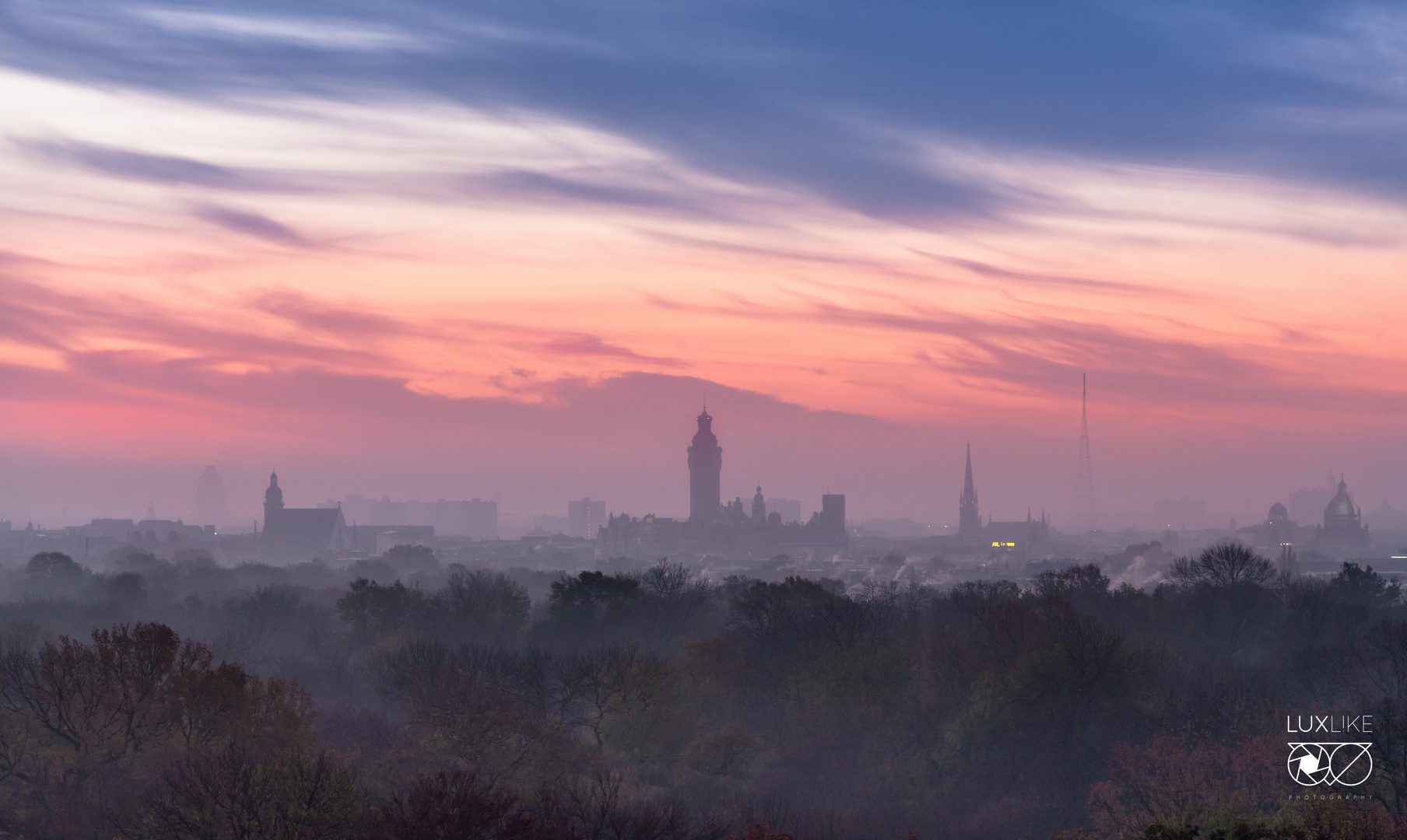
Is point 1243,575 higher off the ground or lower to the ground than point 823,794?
higher

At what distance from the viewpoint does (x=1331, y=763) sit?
5350 cm

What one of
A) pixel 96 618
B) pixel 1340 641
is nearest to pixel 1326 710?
pixel 1340 641

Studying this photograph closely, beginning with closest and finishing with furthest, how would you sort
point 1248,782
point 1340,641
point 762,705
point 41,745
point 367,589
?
point 41,745 → point 1248,782 → point 762,705 → point 1340,641 → point 367,589

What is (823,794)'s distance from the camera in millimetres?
67125

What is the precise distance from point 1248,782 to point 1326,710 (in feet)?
40.8

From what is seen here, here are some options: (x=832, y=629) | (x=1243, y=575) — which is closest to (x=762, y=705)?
(x=832, y=629)

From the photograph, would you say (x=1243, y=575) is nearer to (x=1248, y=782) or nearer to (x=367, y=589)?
(x=1248, y=782)

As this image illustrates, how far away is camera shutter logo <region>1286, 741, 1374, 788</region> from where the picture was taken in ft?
169

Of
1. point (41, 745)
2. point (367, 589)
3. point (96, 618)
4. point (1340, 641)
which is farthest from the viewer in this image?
point (96, 618)

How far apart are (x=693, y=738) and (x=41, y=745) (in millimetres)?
30088

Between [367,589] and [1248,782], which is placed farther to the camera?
[367,589]

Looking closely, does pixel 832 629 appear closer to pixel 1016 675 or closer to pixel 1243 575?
pixel 1016 675

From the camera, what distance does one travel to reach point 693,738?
217ft

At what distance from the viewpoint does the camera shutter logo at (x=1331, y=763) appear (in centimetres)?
5147
